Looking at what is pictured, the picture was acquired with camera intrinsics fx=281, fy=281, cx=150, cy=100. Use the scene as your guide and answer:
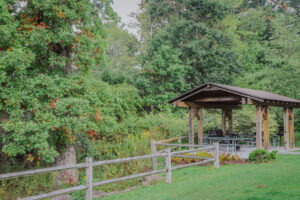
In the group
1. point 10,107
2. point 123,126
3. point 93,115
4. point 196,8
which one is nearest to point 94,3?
point 93,115

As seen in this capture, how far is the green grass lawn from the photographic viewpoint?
18.9ft

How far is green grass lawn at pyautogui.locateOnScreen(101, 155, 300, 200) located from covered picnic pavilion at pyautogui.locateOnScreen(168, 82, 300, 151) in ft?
10.3

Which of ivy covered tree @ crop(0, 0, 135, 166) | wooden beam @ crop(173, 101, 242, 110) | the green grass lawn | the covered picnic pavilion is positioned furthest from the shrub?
ivy covered tree @ crop(0, 0, 135, 166)

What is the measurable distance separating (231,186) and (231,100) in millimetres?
6777

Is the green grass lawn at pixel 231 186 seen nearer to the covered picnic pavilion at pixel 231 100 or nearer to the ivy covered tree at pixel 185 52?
the covered picnic pavilion at pixel 231 100

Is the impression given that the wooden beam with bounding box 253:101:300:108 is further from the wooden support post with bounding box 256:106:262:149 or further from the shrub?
the shrub

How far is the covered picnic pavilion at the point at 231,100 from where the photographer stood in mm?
11586

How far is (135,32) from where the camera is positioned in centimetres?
3006

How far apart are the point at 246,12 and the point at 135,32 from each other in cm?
1350

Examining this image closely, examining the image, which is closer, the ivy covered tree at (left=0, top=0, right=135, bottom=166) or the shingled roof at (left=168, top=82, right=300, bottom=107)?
the ivy covered tree at (left=0, top=0, right=135, bottom=166)

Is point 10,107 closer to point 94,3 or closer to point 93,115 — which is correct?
point 93,115

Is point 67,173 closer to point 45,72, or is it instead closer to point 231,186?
point 45,72

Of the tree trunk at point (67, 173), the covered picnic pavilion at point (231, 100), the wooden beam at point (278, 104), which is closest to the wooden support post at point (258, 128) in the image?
the covered picnic pavilion at point (231, 100)

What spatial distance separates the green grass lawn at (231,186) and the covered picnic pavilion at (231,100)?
10.3 feet
